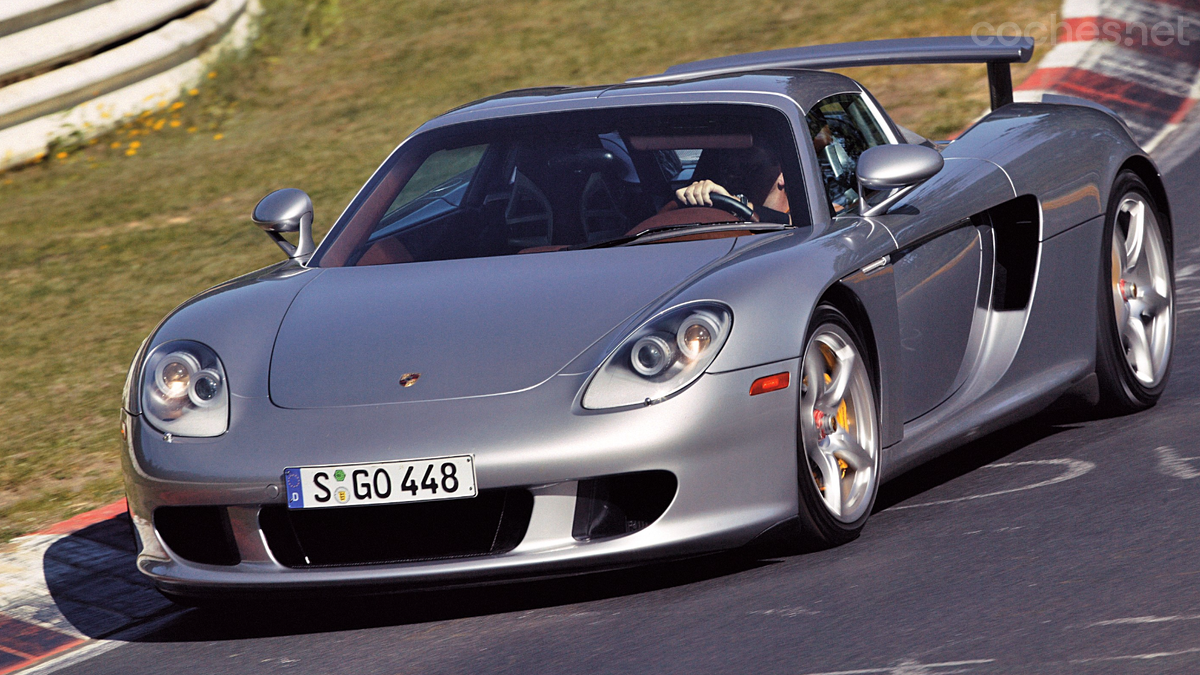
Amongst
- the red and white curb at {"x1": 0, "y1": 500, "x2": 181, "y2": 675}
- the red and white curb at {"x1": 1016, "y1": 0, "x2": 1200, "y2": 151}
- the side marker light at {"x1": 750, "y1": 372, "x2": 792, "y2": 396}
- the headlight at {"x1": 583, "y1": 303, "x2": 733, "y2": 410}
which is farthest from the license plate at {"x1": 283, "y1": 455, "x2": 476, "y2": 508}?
the red and white curb at {"x1": 1016, "y1": 0, "x2": 1200, "y2": 151}

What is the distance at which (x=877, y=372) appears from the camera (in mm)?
4734

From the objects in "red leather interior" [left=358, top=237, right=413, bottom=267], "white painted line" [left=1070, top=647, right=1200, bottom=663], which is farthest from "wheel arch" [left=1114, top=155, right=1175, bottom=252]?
"white painted line" [left=1070, top=647, right=1200, bottom=663]

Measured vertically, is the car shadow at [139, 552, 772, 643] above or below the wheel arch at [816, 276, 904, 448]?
below

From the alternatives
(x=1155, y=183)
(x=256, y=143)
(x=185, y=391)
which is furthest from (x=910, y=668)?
(x=256, y=143)

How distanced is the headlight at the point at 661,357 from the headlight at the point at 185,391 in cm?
98

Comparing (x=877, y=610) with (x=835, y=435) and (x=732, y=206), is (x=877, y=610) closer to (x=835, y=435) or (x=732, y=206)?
(x=835, y=435)

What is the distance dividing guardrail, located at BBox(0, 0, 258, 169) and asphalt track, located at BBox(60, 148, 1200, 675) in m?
10.1

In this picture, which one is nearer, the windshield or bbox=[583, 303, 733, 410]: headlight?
bbox=[583, 303, 733, 410]: headlight

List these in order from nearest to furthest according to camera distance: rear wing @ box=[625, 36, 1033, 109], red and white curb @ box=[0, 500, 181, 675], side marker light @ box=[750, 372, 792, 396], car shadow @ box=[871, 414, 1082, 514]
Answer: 1. side marker light @ box=[750, 372, 792, 396]
2. red and white curb @ box=[0, 500, 181, 675]
3. car shadow @ box=[871, 414, 1082, 514]
4. rear wing @ box=[625, 36, 1033, 109]

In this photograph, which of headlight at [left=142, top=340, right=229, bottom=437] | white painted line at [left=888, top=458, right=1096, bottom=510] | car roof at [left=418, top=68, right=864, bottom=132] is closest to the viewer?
headlight at [left=142, top=340, right=229, bottom=437]

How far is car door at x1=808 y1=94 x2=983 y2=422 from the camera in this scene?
4.98 m

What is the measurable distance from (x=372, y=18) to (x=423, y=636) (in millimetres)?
14329

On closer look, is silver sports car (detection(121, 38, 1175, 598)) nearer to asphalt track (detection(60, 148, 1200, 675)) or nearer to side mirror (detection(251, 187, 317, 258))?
side mirror (detection(251, 187, 317, 258))

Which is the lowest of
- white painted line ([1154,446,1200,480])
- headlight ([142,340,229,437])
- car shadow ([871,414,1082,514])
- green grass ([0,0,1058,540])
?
green grass ([0,0,1058,540])
